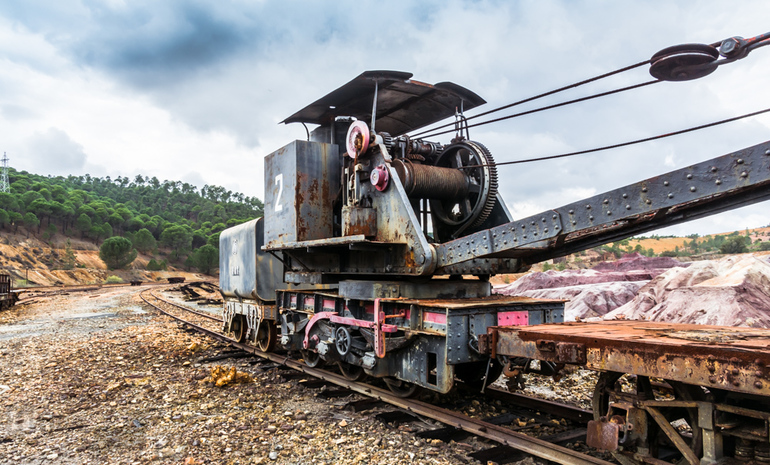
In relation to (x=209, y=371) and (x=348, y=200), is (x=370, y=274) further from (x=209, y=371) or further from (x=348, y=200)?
Answer: (x=209, y=371)

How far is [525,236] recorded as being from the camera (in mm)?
4609

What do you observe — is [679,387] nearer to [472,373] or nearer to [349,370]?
[472,373]

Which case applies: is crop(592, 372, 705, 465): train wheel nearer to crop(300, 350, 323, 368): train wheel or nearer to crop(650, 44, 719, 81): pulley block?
crop(650, 44, 719, 81): pulley block

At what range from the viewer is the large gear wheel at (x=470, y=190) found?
255 inches

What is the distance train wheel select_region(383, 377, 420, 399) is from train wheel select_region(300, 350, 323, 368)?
1.98m

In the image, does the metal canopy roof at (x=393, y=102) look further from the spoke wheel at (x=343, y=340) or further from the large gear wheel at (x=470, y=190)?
the spoke wheel at (x=343, y=340)

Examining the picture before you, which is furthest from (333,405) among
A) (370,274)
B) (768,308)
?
(768,308)

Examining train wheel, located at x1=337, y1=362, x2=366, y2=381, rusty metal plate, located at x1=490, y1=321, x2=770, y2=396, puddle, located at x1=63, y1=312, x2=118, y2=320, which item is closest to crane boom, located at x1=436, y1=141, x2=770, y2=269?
rusty metal plate, located at x1=490, y1=321, x2=770, y2=396

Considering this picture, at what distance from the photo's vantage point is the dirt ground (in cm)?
473

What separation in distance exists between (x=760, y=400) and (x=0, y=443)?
6791mm

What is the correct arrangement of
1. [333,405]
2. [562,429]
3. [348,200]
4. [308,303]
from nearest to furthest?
[562,429] < [333,405] < [348,200] < [308,303]

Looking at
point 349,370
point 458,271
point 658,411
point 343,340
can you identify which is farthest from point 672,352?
point 349,370

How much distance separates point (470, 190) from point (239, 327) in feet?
21.6

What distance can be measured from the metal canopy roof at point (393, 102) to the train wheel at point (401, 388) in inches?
154
